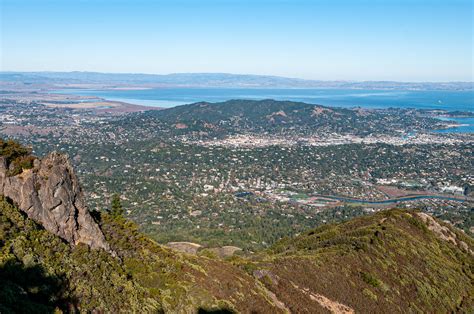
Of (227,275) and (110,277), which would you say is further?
(227,275)

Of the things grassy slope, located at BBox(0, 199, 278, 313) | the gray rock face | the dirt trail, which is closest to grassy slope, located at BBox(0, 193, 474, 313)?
grassy slope, located at BBox(0, 199, 278, 313)

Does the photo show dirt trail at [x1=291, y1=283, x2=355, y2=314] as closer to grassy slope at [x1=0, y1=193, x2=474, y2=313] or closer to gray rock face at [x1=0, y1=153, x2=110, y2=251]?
grassy slope at [x1=0, y1=193, x2=474, y2=313]

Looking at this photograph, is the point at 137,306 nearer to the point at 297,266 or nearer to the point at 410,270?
the point at 297,266

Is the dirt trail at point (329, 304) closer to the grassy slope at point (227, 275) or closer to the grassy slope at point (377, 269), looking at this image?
the grassy slope at point (227, 275)

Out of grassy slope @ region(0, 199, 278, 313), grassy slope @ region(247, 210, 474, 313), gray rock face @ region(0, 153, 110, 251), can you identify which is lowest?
grassy slope @ region(247, 210, 474, 313)

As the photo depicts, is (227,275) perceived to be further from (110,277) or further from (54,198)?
(54,198)

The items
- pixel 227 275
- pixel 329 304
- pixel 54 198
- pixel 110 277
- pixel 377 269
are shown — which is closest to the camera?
pixel 110 277

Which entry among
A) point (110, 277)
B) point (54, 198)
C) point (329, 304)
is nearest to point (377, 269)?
point (329, 304)
